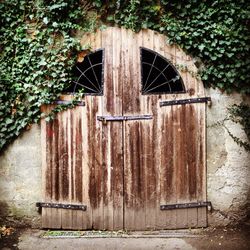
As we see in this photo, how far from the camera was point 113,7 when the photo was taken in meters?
5.40

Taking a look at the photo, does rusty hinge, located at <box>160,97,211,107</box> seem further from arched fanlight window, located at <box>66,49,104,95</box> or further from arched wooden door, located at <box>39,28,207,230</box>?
arched fanlight window, located at <box>66,49,104,95</box>

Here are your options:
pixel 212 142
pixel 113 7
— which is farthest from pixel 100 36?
pixel 212 142

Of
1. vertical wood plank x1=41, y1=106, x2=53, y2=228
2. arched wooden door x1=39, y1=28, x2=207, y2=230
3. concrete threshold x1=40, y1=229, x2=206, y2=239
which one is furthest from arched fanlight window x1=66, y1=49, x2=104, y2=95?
concrete threshold x1=40, y1=229, x2=206, y2=239

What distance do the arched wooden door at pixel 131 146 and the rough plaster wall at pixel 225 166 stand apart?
0.53 feet

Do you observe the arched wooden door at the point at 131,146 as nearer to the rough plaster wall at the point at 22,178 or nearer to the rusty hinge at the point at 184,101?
the rusty hinge at the point at 184,101

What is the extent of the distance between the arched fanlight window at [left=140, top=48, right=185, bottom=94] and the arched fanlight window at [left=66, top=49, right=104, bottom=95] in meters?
0.69

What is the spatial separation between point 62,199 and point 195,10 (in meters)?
3.54

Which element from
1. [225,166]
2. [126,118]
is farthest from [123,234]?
[225,166]

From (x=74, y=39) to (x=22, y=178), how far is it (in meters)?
2.35

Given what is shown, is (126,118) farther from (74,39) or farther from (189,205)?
(189,205)

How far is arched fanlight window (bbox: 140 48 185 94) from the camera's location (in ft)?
18.1

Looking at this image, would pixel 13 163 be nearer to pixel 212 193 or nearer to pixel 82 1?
pixel 82 1

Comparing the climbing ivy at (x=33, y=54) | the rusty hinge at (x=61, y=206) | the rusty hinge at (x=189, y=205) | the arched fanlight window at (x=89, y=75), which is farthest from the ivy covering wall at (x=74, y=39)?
the rusty hinge at (x=189, y=205)

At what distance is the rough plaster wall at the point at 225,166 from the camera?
5.50m
